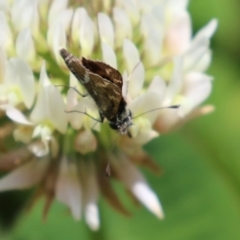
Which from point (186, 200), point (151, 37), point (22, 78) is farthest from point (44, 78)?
point (186, 200)

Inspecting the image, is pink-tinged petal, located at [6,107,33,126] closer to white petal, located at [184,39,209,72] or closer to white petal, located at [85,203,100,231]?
white petal, located at [85,203,100,231]

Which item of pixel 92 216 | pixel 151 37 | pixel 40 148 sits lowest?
pixel 92 216

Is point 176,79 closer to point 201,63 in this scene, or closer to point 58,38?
point 201,63

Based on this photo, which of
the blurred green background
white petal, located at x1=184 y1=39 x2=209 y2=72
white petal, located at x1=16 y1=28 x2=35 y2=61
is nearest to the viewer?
white petal, located at x1=16 y1=28 x2=35 y2=61

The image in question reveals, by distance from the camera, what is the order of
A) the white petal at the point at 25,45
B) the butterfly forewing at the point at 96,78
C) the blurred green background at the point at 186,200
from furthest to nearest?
1. the blurred green background at the point at 186,200
2. the white petal at the point at 25,45
3. the butterfly forewing at the point at 96,78

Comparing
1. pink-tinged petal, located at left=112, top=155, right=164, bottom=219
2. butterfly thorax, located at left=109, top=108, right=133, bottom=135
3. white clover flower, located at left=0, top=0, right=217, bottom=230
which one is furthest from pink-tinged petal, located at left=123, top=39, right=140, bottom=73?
pink-tinged petal, located at left=112, top=155, right=164, bottom=219

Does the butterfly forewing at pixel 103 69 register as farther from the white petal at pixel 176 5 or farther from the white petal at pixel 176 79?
the white petal at pixel 176 5

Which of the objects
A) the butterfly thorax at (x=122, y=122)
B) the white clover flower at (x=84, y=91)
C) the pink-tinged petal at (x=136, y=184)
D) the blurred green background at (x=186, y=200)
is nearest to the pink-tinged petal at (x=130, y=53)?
the white clover flower at (x=84, y=91)
